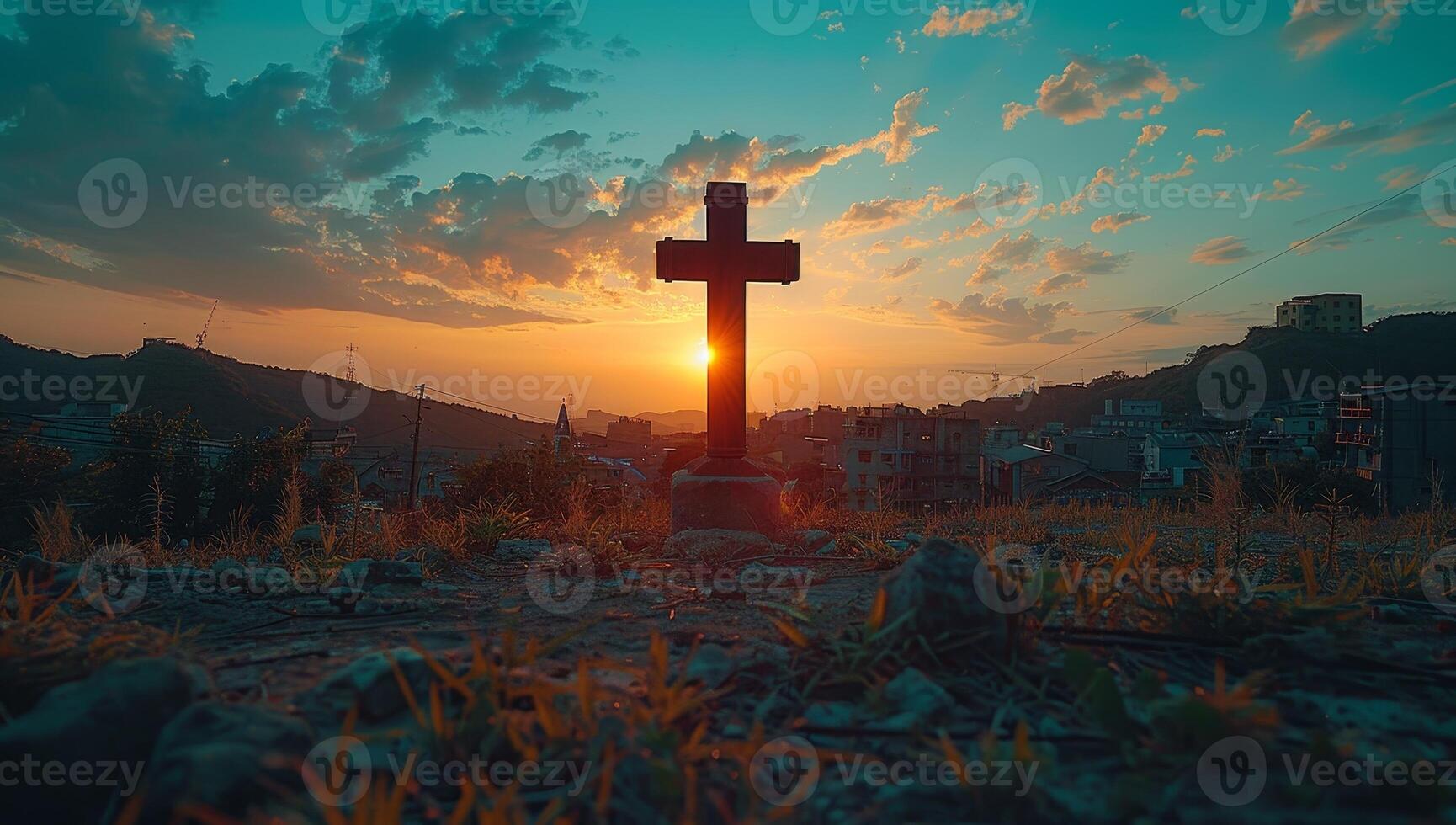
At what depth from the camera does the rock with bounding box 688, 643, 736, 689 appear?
2170 mm

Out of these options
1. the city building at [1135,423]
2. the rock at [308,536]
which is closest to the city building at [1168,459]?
the city building at [1135,423]

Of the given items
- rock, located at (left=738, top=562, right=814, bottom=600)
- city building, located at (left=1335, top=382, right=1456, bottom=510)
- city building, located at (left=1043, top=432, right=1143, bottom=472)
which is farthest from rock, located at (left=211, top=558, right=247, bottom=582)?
city building, located at (left=1043, top=432, right=1143, bottom=472)

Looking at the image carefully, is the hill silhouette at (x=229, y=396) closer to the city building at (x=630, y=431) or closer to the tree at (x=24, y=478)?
the city building at (x=630, y=431)

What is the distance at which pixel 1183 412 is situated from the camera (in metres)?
69.9

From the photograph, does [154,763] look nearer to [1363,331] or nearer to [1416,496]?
[1416,496]

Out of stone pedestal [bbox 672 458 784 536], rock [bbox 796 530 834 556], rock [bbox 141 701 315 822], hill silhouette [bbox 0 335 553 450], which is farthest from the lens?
hill silhouette [bbox 0 335 553 450]

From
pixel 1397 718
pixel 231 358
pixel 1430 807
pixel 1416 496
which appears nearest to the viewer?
pixel 1430 807

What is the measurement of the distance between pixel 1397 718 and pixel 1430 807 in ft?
2.20

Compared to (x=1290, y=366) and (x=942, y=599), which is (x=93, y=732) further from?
(x=1290, y=366)

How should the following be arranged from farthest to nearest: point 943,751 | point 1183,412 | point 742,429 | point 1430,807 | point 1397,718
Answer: point 1183,412
point 742,429
point 1397,718
point 943,751
point 1430,807

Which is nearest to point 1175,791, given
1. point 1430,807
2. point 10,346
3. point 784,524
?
point 1430,807

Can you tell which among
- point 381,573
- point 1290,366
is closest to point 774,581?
point 381,573

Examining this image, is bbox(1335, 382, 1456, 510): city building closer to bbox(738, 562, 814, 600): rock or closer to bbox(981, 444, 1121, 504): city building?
bbox(981, 444, 1121, 504): city building

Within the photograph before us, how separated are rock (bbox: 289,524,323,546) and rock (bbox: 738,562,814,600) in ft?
11.4
